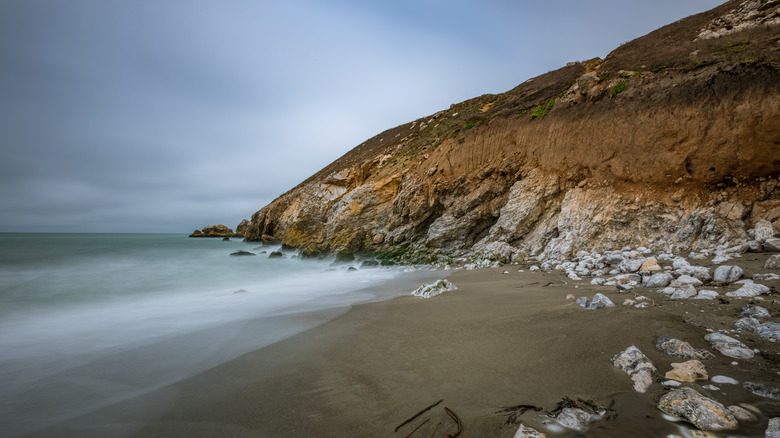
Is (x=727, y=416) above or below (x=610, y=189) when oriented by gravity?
below

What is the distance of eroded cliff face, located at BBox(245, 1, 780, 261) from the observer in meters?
7.91

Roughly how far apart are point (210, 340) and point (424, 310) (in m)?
3.57

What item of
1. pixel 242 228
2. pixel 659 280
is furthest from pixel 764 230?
pixel 242 228

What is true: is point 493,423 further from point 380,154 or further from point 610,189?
point 380,154

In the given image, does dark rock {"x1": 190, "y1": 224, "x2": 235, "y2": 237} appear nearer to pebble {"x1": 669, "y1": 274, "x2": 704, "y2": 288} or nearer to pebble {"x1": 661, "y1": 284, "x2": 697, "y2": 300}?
pebble {"x1": 669, "y1": 274, "x2": 704, "y2": 288}

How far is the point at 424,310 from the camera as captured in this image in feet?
18.0

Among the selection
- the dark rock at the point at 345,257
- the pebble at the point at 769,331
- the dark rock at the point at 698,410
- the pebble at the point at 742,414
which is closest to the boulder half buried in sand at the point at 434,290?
the pebble at the point at 769,331

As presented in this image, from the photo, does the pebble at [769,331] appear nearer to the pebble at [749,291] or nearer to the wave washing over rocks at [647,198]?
the wave washing over rocks at [647,198]

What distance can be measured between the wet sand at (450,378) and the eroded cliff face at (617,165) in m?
5.44

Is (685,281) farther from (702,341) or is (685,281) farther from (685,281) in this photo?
(702,341)

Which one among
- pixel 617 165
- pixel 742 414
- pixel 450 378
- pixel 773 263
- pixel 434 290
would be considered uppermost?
pixel 617 165

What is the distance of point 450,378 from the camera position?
2.89m

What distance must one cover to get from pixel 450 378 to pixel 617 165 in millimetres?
10738

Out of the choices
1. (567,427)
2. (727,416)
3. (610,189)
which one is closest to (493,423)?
(567,427)
